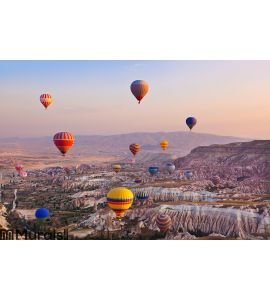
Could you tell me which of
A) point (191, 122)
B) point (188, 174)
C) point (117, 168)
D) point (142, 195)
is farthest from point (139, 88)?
point (188, 174)

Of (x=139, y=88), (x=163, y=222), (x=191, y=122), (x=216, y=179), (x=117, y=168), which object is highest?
(x=139, y=88)

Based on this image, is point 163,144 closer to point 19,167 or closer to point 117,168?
point 117,168

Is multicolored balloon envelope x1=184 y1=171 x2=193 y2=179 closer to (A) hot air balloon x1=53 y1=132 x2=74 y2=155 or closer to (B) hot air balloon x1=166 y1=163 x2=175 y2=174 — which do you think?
(B) hot air balloon x1=166 y1=163 x2=175 y2=174

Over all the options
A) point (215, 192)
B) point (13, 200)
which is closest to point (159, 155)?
point (215, 192)

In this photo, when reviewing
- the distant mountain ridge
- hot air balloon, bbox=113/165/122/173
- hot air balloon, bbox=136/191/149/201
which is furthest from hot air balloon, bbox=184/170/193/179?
A: hot air balloon, bbox=113/165/122/173

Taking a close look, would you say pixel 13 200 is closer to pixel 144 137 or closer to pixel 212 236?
pixel 144 137

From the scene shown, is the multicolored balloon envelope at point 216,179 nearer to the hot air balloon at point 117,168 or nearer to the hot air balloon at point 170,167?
the hot air balloon at point 170,167
